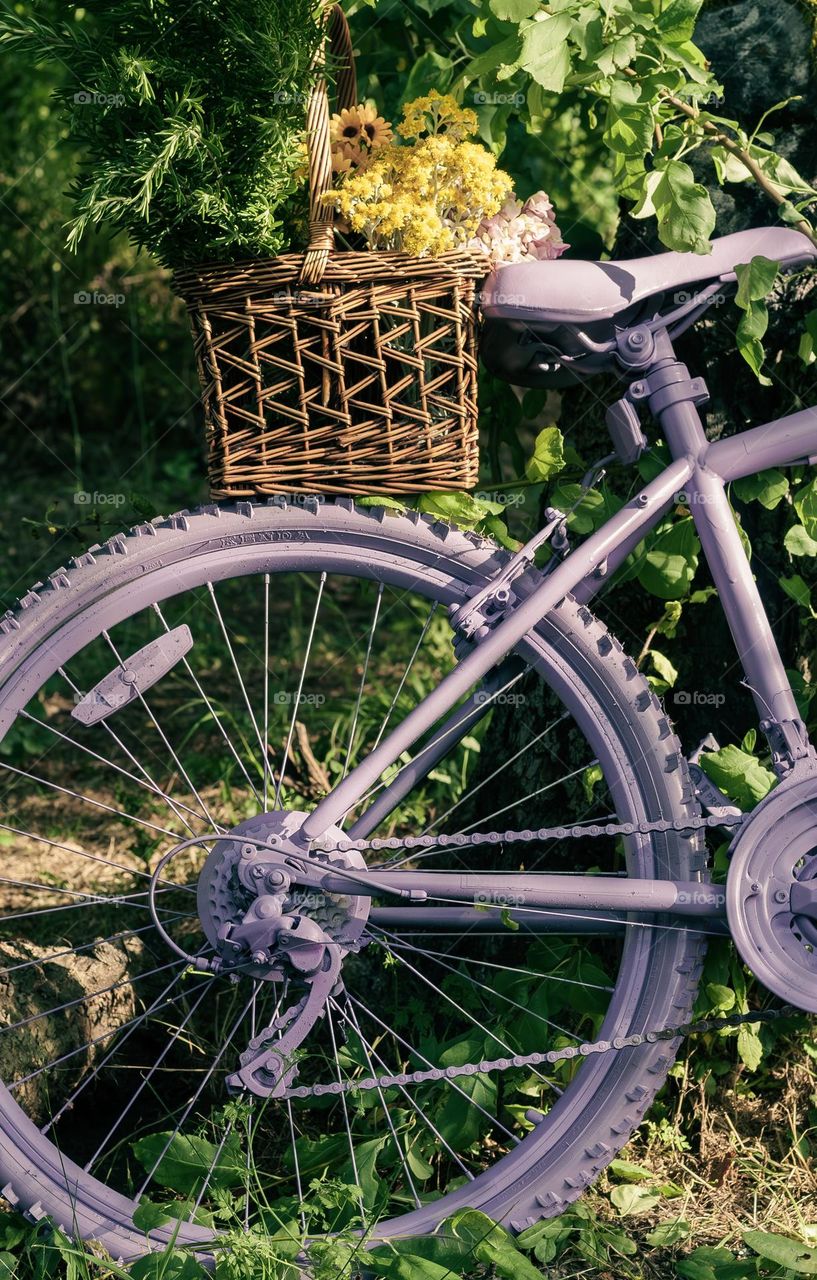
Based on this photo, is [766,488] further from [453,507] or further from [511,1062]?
[511,1062]

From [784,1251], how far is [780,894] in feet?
1.75

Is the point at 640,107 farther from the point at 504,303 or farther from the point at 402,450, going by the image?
the point at 402,450

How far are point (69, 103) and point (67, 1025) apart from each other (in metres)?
1.60

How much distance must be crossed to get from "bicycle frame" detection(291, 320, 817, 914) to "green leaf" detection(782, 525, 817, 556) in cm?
13

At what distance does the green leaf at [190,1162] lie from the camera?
83.4 inches

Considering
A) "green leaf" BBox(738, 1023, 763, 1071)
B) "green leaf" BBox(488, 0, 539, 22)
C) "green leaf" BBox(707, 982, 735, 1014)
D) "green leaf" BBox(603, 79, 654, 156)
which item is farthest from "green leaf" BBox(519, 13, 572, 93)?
"green leaf" BBox(738, 1023, 763, 1071)

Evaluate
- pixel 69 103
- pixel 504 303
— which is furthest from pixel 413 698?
pixel 69 103

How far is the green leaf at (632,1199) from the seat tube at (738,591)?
0.78m

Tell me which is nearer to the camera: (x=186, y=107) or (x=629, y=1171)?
(x=186, y=107)

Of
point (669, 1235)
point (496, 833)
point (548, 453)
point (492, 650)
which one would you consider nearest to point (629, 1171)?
point (669, 1235)

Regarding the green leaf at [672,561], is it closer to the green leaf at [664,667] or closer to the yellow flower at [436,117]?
the green leaf at [664,667]

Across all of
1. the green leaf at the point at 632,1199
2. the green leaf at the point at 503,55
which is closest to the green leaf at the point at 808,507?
the green leaf at the point at 503,55

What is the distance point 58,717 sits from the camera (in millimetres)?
4109

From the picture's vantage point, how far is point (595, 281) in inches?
79.0
